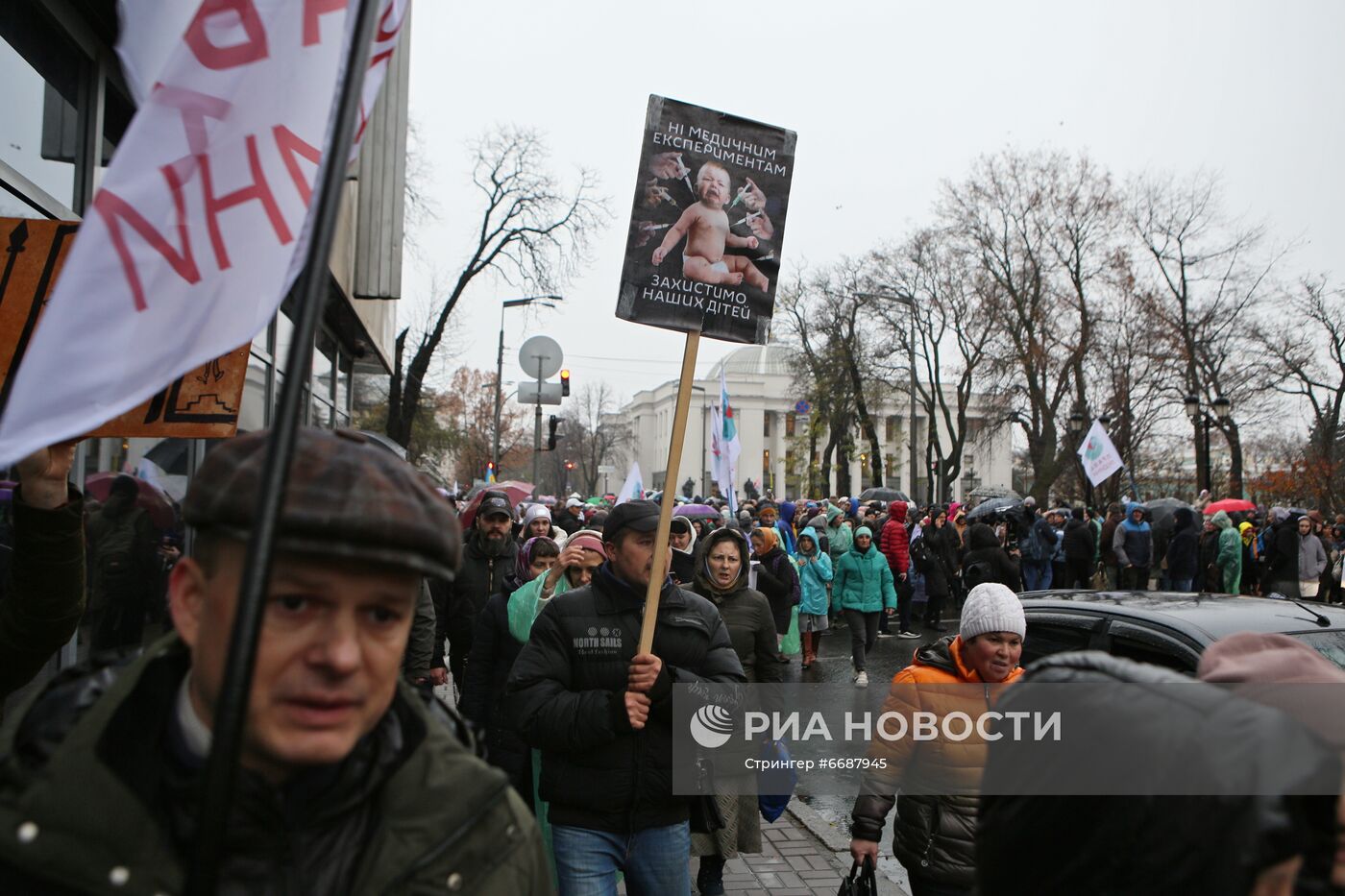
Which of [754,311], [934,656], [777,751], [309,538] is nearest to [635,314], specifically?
[754,311]

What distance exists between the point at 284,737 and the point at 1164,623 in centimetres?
539

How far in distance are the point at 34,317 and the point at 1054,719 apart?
101 inches

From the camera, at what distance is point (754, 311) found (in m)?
4.16

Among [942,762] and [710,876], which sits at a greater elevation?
[942,762]

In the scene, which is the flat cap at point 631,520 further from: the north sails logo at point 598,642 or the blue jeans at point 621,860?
the blue jeans at point 621,860

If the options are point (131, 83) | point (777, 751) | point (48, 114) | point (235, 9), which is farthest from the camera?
point (48, 114)

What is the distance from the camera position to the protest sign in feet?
8.89

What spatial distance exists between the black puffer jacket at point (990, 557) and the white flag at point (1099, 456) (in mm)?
6203

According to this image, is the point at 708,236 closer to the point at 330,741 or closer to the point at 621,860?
the point at 621,860

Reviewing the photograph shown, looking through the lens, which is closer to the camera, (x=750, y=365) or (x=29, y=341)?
(x=29, y=341)

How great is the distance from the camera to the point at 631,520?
4062 mm

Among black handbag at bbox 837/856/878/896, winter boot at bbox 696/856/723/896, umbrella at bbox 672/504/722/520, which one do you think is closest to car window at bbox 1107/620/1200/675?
winter boot at bbox 696/856/723/896

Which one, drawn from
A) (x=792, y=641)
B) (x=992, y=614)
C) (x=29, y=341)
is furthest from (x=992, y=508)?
(x=29, y=341)

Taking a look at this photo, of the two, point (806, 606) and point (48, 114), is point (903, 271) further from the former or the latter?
point (48, 114)
